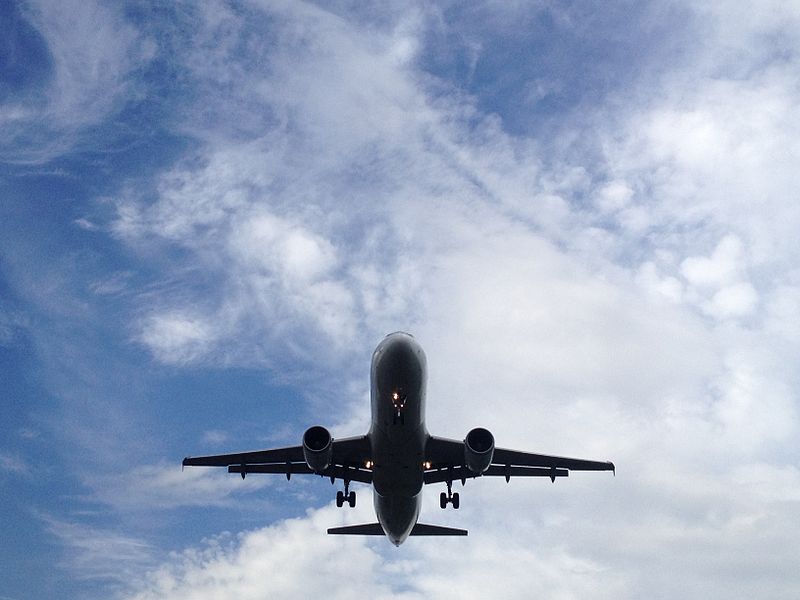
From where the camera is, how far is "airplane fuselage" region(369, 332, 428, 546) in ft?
84.1

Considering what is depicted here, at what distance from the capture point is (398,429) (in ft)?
89.5

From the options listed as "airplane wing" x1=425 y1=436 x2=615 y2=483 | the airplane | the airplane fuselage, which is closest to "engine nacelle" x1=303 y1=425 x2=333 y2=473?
the airplane

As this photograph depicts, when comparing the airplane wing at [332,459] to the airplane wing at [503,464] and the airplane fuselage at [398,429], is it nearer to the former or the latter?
the airplane fuselage at [398,429]

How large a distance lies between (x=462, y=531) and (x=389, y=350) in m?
15.5

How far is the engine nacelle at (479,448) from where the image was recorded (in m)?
28.4

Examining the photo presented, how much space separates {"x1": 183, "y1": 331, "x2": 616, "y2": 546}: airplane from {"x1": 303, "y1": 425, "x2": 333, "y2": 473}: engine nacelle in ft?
0.12

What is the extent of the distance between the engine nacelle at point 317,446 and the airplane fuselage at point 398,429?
185 cm

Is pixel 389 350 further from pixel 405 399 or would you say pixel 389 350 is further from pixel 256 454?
pixel 256 454

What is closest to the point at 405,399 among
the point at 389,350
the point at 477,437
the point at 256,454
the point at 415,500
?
the point at 389,350

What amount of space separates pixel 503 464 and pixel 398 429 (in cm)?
971

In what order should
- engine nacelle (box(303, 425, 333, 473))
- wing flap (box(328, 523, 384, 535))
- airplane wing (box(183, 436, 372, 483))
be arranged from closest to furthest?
engine nacelle (box(303, 425, 333, 473)) < airplane wing (box(183, 436, 372, 483)) < wing flap (box(328, 523, 384, 535))

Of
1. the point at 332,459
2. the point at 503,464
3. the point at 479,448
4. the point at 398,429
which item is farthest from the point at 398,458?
the point at 503,464

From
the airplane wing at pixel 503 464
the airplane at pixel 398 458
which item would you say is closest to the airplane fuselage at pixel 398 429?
the airplane at pixel 398 458

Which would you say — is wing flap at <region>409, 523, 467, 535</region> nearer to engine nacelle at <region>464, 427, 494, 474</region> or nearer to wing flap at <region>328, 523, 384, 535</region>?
wing flap at <region>328, 523, 384, 535</region>
